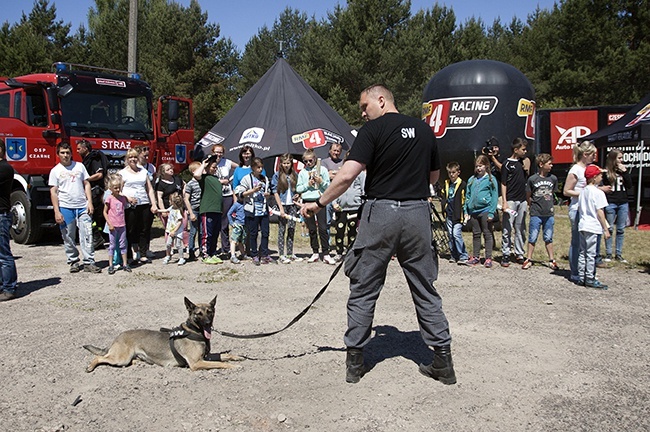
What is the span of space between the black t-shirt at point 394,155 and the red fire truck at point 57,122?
7.79 metres

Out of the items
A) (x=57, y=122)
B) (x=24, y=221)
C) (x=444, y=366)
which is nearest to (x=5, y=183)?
(x=57, y=122)

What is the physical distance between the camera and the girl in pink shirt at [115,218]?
835cm

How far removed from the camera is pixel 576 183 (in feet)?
26.3

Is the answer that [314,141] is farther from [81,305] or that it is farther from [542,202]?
[81,305]

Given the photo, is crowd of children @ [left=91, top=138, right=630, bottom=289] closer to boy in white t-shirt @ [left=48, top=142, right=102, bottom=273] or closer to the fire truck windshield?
boy in white t-shirt @ [left=48, top=142, right=102, bottom=273]

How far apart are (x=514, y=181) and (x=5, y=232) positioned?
7.04 meters

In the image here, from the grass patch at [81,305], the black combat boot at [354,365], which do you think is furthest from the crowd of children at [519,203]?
the grass patch at [81,305]

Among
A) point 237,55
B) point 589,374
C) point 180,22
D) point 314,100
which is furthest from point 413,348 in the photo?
point 237,55

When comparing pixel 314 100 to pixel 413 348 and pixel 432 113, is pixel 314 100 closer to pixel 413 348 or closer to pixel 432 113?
pixel 432 113

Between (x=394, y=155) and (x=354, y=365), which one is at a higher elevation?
(x=394, y=155)

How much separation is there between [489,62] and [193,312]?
11017 millimetres

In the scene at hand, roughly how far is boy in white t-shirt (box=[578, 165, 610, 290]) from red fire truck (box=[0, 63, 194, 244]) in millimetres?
7684

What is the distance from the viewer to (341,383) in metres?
4.30

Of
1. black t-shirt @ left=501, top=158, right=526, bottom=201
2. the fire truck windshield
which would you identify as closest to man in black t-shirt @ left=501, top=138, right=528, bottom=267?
black t-shirt @ left=501, top=158, right=526, bottom=201
